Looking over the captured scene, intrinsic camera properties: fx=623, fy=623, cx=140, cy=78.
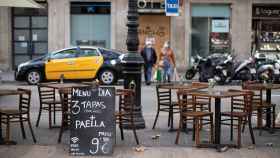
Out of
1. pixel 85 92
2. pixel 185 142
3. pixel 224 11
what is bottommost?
pixel 185 142

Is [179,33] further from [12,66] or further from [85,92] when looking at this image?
[85,92]

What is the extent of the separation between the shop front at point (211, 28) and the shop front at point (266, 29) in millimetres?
1384

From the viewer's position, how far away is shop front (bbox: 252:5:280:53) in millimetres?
29828

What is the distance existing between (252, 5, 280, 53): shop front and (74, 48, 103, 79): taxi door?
9.59 metres

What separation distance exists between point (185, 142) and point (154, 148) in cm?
86

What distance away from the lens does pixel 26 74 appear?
23.7 metres

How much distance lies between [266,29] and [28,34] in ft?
37.6

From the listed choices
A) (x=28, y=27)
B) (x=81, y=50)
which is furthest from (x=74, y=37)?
(x=81, y=50)

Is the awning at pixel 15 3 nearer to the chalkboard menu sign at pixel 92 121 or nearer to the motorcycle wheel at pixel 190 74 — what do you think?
the chalkboard menu sign at pixel 92 121

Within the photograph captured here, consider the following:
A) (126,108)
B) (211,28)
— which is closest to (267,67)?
(211,28)

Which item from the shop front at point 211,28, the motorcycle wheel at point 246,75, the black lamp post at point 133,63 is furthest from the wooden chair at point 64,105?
the shop front at point 211,28

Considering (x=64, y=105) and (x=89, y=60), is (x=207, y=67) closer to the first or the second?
(x=89, y=60)

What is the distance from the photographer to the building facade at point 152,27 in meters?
29.6

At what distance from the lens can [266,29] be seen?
2989 centimetres
